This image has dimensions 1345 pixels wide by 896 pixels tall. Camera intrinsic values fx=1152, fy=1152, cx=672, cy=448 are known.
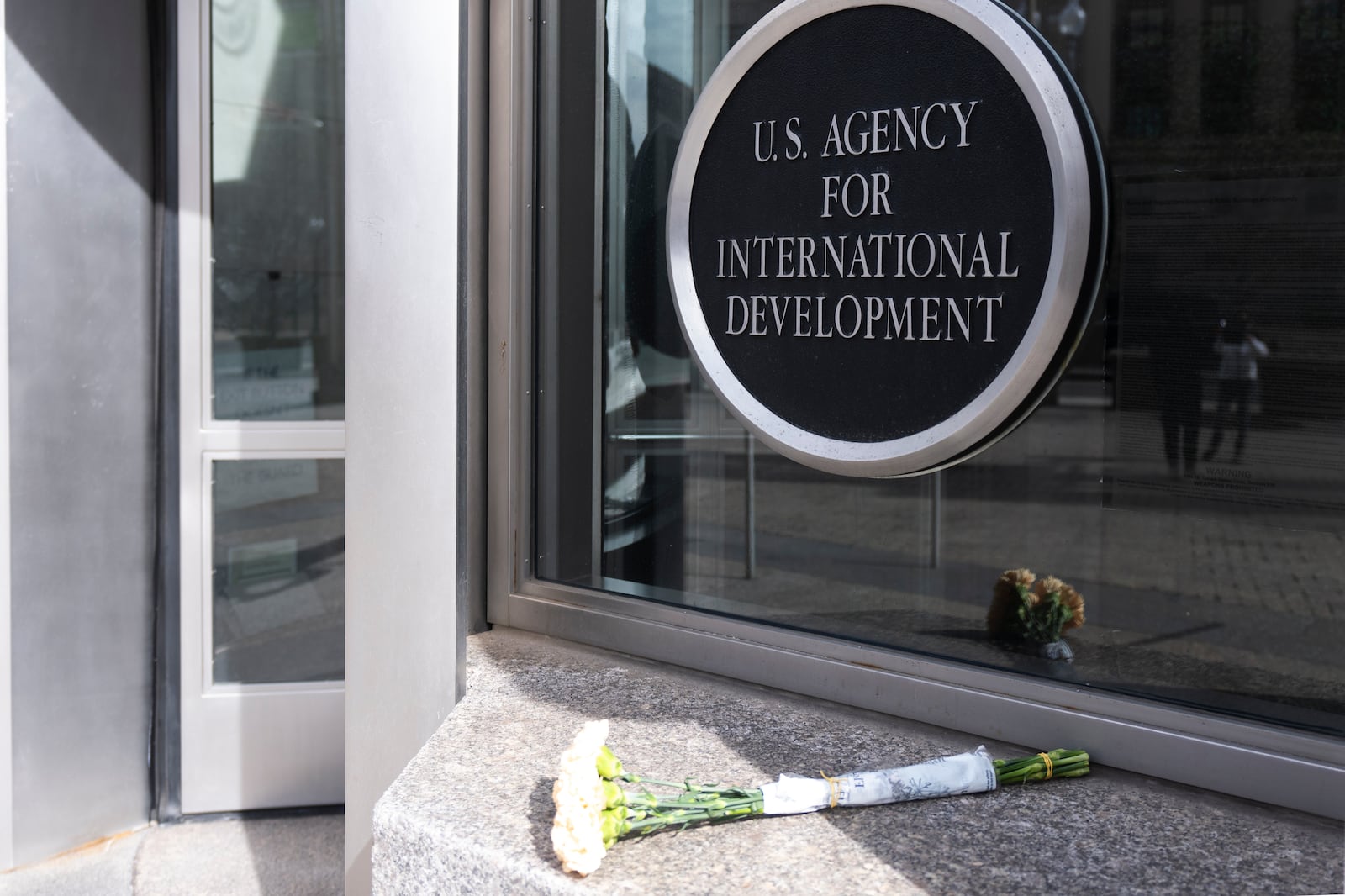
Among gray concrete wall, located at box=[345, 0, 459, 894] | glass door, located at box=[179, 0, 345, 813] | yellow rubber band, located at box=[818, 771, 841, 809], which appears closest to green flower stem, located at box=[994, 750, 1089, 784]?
yellow rubber band, located at box=[818, 771, 841, 809]

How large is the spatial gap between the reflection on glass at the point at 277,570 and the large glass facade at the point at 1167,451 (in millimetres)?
1626

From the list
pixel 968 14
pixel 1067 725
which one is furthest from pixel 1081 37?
pixel 1067 725

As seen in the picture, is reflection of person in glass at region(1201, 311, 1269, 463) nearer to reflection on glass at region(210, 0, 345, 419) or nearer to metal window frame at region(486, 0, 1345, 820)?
metal window frame at region(486, 0, 1345, 820)

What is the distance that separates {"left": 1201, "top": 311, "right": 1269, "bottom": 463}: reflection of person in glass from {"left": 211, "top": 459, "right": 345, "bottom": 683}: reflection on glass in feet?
8.38

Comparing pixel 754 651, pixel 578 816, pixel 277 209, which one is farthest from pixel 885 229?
pixel 277 209

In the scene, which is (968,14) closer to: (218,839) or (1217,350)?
(1217,350)

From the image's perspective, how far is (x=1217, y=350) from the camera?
1.90 meters

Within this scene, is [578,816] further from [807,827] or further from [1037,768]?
[1037,768]

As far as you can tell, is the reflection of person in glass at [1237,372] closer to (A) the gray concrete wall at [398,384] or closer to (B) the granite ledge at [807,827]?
(B) the granite ledge at [807,827]

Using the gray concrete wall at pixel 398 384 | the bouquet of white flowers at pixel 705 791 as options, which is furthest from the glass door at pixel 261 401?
the bouquet of white flowers at pixel 705 791

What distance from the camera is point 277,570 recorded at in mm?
3680

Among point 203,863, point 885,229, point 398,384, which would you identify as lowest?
point 203,863

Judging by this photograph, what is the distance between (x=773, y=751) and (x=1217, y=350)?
1.03m

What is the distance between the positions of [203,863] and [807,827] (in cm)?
218
